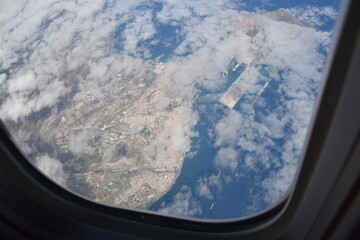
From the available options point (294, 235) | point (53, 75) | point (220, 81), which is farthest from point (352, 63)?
point (53, 75)

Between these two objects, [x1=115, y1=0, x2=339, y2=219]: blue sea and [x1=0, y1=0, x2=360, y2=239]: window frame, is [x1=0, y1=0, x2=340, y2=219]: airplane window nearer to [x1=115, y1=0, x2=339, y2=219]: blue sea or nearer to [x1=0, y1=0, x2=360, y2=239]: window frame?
[x1=115, y1=0, x2=339, y2=219]: blue sea

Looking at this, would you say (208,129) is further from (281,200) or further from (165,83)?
(281,200)

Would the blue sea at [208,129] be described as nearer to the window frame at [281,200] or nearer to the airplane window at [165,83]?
the airplane window at [165,83]

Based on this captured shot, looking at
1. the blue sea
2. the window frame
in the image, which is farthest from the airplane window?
the window frame

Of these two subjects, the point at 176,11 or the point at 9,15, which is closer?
the point at 9,15

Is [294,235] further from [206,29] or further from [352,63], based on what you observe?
[206,29]

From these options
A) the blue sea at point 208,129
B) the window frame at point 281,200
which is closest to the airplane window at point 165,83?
the blue sea at point 208,129

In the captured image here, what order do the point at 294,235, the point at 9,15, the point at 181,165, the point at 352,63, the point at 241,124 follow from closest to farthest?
the point at 352,63 < the point at 294,235 < the point at 181,165 < the point at 241,124 < the point at 9,15
